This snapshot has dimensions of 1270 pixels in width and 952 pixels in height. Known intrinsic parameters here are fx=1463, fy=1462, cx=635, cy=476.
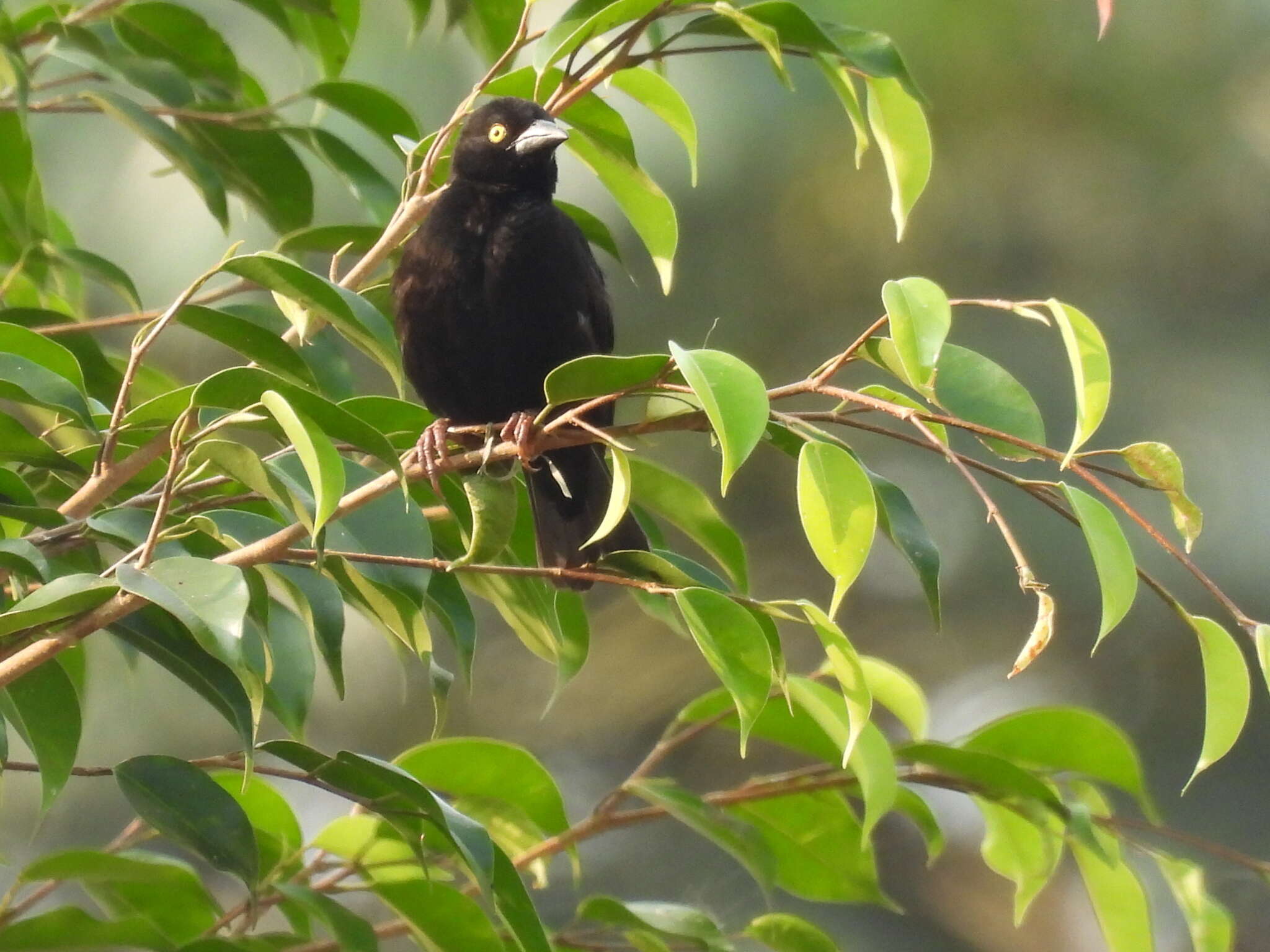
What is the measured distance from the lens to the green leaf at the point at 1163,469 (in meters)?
1.33

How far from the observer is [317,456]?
133 centimetres

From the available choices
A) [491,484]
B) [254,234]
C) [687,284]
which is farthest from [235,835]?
[687,284]

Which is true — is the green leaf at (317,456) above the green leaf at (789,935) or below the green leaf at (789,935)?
above

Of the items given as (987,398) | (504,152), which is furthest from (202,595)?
(504,152)

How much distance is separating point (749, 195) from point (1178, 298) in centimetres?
203

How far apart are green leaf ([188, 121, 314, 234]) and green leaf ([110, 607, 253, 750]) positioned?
38.4 inches

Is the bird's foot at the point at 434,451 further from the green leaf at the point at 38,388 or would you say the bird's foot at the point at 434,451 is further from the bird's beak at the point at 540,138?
the bird's beak at the point at 540,138

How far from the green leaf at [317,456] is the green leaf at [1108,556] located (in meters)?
0.64

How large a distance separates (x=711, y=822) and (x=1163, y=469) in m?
0.90

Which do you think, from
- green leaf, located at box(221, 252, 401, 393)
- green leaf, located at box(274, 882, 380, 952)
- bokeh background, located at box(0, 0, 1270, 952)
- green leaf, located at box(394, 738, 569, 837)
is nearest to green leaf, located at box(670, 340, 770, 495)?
green leaf, located at box(221, 252, 401, 393)

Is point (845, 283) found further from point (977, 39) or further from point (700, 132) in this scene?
point (977, 39)

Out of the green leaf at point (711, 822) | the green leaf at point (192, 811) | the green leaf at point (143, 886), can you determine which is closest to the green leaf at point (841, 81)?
the green leaf at point (711, 822)

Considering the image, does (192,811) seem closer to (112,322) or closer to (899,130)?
(112,322)

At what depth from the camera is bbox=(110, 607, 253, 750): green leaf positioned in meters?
1.60
